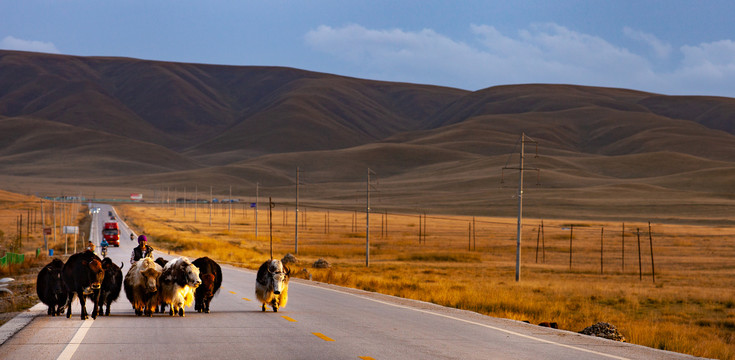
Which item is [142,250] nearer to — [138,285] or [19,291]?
[138,285]

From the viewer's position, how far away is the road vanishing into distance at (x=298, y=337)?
1279 centimetres

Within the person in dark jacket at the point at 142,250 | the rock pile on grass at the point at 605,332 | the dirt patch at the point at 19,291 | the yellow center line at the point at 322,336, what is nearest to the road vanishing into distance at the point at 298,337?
the yellow center line at the point at 322,336

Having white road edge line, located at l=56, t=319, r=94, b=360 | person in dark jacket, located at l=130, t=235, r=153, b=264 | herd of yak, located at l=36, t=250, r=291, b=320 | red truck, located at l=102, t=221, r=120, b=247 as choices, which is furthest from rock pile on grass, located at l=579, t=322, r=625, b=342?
red truck, located at l=102, t=221, r=120, b=247

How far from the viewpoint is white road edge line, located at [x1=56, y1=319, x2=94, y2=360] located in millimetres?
12188

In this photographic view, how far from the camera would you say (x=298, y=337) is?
48.3ft

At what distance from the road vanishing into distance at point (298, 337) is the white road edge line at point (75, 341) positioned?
16 mm

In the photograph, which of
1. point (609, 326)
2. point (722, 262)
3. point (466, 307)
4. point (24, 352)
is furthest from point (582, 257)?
point (24, 352)

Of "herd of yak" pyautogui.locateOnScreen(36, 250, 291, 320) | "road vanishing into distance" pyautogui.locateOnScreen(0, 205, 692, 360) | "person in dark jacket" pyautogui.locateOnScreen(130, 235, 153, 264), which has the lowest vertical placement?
"road vanishing into distance" pyautogui.locateOnScreen(0, 205, 692, 360)

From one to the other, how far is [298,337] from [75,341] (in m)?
3.64

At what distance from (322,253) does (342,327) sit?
2124 inches

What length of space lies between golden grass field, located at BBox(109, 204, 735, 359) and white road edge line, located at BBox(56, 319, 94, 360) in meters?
10.8

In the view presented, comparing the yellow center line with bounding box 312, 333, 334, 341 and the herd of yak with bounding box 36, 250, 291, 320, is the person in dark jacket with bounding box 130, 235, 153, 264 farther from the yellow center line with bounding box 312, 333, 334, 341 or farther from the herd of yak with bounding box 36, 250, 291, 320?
the yellow center line with bounding box 312, 333, 334, 341

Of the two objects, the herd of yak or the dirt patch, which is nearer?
the herd of yak

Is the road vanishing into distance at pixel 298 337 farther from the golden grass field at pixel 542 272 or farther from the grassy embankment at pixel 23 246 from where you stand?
the golden grass field at pixel 542 272
